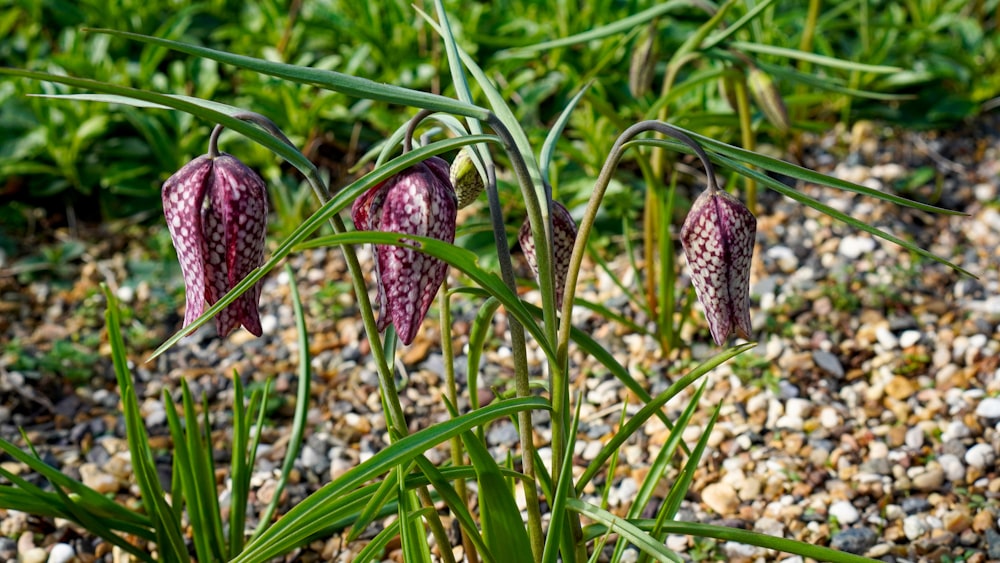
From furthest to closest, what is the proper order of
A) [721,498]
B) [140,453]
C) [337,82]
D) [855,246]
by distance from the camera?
1. [855,246]
2. [721,498]
3. [140,453]
4. [337,82]

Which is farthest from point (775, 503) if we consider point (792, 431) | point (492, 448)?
point (492, 448)

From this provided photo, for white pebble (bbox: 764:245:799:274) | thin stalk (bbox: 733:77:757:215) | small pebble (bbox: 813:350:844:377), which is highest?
thin stalk (bbox: 733:77:757:215)

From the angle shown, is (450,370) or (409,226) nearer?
→ (409,226)

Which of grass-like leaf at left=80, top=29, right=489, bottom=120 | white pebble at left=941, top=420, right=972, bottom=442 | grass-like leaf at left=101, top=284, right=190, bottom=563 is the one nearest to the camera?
grass-like leaf at left=80, top=29, right=489, bottom=120

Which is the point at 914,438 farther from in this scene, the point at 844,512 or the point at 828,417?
the point at 844,512

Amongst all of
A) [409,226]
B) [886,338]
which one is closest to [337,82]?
[409,226]

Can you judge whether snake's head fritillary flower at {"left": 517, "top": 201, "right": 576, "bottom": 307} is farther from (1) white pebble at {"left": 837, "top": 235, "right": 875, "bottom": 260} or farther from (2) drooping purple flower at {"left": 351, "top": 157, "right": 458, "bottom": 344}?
(1) white pebble at {"left": 837, "top": 235, "right": 875, "bottom": 260}

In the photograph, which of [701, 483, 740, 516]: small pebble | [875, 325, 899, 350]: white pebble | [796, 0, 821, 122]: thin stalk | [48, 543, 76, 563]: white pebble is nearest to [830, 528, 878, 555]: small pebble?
[701, 483, 740, 516]: small pebble
